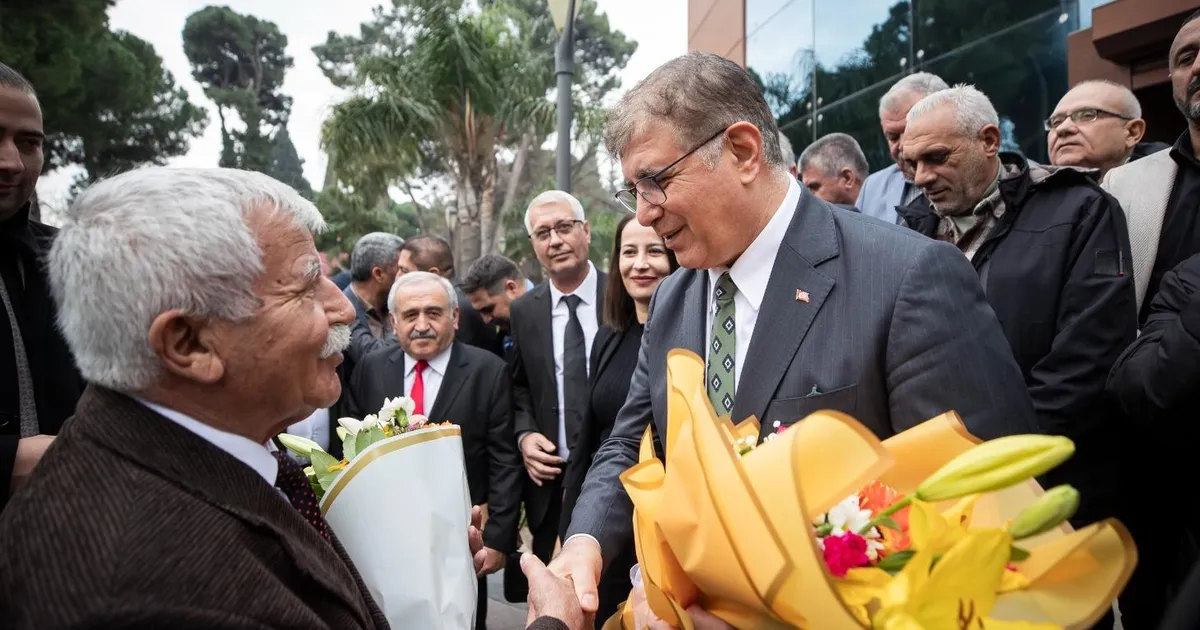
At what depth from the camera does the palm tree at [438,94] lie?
55.7 ft

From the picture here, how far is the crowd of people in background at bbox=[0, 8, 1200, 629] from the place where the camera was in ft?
4.68

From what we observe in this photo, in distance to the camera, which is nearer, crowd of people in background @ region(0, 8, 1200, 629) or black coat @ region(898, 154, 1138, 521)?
crowd of people in background @ region(0, 8, 1200, 629)

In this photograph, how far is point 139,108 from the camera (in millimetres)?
20047

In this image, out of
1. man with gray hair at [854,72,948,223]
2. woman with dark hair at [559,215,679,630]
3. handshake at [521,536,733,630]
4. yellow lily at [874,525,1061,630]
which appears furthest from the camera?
man with gray hair at [854,72,948,223]

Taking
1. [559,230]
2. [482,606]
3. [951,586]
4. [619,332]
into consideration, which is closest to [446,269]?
[559,230]

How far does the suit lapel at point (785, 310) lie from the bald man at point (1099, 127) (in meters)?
3.08

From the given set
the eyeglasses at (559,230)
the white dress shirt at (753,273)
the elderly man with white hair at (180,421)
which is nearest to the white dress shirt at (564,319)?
the eyeglasses at (559,230)

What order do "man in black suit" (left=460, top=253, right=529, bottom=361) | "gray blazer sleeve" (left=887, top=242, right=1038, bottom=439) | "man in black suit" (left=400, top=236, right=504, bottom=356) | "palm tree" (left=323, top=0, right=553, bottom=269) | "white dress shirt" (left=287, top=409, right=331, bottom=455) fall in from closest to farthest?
1. "gray blazer sleeve" (left=887, top=242, right=1038, bottom=439)
2. "white dress shirt" (left=287, top=409, right=331, bottom=455)
3. "man in black suit" (left=400, top=236, right=504, bottom=356)
4. "man in black suit" (left=460, top=253, right=529, bottom=361)
5. "palm tree" (left=323, top=0, right=553, bottom=269)

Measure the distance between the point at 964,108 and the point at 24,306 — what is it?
3.46 m

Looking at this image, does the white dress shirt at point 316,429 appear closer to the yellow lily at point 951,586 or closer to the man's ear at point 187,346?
the man's ear at point 187,346

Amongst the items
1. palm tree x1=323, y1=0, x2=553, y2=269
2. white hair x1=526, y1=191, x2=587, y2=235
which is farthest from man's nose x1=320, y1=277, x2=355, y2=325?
palm tree x1=323, y1=0, x2=553, y2=269

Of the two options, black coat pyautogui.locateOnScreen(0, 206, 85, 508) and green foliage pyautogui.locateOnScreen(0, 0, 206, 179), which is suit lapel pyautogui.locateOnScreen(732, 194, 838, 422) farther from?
green foliage pyautogui.locateOnScreen(0, 0, 206, 179)

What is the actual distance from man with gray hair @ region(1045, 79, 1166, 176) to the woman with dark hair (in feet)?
7.39

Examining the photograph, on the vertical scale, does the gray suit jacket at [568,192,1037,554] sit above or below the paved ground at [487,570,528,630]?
above
